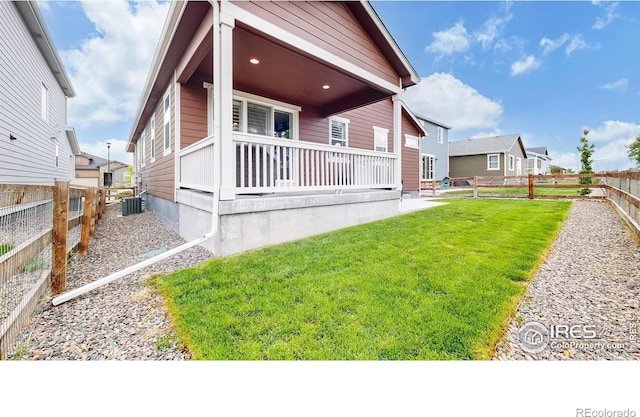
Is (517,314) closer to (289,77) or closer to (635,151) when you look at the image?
(635,151)

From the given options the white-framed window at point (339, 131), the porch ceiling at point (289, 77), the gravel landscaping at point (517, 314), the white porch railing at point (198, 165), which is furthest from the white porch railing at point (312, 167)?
the white-framed window at point (339, 131)

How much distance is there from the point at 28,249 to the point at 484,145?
24.3m

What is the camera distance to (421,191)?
1488 cm

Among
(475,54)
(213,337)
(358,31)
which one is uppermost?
(358,31)

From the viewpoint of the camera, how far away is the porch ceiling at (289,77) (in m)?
4.40

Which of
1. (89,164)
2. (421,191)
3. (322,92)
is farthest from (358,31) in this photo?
(89,164)

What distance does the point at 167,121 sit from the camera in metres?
6.54

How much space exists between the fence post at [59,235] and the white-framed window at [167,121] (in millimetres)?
4094

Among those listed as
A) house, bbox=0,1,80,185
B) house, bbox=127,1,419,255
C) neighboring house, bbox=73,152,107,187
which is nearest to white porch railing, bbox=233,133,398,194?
house, bbox=127,1,419,255

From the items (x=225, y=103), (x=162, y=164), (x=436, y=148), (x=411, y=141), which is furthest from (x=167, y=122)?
(x=436, y=148)

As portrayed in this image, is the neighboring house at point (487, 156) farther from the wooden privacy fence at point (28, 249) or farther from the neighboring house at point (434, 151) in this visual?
the wooden privacy fence at point (28, 249)
